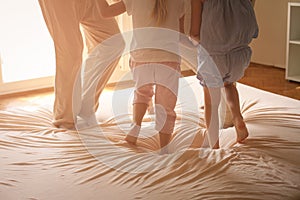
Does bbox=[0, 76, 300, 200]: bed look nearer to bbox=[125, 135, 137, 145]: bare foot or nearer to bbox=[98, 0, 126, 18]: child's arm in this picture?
bbox=[125, 135, 137, 145]: bare foot

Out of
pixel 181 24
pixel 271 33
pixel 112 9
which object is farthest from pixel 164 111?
pixel 271 33

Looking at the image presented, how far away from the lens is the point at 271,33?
4.50m

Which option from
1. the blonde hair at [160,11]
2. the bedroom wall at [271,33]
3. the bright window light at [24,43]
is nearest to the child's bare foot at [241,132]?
the blonde hair at [160,11]

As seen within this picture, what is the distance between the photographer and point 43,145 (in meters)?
2.08

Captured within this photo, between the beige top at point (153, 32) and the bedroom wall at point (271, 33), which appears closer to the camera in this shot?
the beige top at point (153, 32)

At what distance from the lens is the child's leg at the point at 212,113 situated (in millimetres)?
2033

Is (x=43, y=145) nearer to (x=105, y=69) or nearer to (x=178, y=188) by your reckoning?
(x=105, y=69)

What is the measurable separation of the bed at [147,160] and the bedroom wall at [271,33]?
1971mm

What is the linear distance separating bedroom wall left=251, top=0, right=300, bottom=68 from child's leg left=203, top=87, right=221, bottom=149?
2.57 m

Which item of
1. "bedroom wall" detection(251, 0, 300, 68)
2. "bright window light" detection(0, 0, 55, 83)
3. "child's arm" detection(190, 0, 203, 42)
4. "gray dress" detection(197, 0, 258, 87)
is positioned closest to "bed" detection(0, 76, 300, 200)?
"gray dress" detection(197, 0, 258, 87)

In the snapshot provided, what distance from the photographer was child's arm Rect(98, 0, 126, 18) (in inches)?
79.6

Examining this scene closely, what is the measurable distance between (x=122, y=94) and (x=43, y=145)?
33.8 inches

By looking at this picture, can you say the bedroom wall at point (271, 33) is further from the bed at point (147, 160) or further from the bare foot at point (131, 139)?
the bare foot at point (131, 139)

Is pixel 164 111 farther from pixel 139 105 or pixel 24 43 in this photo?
pixel 24 43
